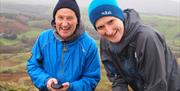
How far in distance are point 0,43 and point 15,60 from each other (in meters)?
16.1

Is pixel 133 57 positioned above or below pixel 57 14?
below

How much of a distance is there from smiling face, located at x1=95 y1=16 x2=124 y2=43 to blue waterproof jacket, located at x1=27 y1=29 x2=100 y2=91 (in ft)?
4.66

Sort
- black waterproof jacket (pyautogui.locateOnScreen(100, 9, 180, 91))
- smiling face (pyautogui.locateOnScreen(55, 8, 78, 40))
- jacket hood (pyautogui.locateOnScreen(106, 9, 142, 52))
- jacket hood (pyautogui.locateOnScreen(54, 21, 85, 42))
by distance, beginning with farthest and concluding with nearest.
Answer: jacket hood (pyautogui.locateOnScreen(54, 21, 85, 42))
smiling face (pyautogui.locateOnScreen(55, 8, 78, 40))
jacket hood (pyautogui.locateOnScreen(106, 9, 142, 52))
black waterproof jacket (pyautogui.locateOnScreen(100, 9, 180, 91))

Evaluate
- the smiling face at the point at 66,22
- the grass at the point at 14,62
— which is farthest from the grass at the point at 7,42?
the smiling face at the point at 66,22

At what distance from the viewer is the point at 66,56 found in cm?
738

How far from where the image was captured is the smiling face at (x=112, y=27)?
602 centimetres

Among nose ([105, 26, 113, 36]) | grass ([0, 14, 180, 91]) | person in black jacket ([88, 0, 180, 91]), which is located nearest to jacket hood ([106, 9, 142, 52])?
person in black jacket ([88, 0, 180, 91])

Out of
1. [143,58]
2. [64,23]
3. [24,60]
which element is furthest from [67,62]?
[24,60]

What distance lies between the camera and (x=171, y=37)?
7519 centimetres

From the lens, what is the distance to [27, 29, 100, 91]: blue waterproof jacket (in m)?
7.38

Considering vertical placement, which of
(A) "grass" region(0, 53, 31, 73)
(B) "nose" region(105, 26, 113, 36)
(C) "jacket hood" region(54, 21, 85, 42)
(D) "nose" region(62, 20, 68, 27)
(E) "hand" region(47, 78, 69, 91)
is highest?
(D) "nose" region(62, 20, 68, 27)

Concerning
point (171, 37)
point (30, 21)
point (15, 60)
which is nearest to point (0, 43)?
point (15, 60)

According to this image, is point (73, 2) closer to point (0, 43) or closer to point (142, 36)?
point (142, 36)

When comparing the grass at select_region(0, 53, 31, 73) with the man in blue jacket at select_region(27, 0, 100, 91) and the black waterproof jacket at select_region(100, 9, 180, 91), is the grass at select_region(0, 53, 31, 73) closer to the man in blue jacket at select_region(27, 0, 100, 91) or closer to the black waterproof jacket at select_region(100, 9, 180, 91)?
the man in blue jacket at select_region(27, 0, 100, 91)
